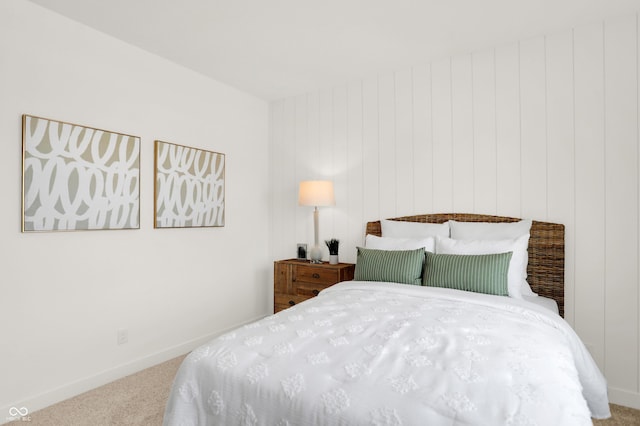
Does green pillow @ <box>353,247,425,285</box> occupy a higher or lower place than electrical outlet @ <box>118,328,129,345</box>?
Result: higher

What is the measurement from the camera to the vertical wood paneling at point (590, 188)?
259 cm

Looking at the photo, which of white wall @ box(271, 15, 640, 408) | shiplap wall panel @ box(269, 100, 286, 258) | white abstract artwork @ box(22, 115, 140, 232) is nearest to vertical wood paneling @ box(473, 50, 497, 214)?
white wall @ box(271, 15, 640, 408)

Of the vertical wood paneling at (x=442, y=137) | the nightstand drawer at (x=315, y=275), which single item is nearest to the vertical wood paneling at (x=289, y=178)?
the nightstand drawer at (x=315, y=275)

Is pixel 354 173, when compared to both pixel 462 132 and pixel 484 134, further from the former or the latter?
pixel 484 134

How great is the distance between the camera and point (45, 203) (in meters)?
2.41

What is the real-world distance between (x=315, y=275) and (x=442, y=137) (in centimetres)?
167

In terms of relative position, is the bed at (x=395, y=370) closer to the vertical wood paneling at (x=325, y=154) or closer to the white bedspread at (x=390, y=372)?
the white bedspread at (x=390, y=372)

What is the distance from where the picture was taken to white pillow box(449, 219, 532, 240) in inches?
107

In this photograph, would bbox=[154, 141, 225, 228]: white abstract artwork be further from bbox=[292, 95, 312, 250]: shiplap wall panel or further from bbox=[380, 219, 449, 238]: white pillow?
bbox=[380, 219, 449, 238]: white pillow

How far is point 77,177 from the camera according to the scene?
2561 millimetres

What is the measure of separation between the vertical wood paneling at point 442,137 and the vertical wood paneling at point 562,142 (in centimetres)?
72

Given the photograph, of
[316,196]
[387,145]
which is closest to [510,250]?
[387,145]

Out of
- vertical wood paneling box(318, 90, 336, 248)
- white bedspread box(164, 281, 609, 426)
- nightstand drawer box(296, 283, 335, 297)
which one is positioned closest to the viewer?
white bedspread box(164, 281, 609, 426)

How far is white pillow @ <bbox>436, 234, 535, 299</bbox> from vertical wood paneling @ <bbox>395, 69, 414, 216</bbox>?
72 centimetres
